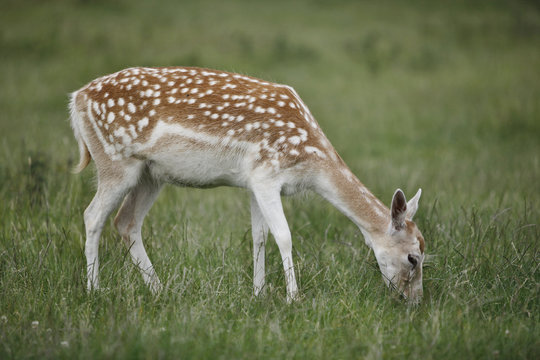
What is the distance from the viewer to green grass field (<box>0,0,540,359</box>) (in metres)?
3.55

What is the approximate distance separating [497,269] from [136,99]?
9.62 feet

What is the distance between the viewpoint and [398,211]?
4.18 meters

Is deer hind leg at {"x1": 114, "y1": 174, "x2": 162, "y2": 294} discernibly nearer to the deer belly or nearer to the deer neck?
the deer belly

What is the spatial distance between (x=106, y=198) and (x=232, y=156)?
0.98m

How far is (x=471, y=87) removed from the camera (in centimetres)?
Result: 1312

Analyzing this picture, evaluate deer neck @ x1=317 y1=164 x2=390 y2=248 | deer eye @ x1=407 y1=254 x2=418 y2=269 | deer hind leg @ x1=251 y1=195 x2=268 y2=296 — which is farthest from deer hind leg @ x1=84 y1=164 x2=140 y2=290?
deer eye @ x1=407 y1=254 x2=418 y2=269

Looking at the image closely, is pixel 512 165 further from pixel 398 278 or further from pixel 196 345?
pixel 196 345

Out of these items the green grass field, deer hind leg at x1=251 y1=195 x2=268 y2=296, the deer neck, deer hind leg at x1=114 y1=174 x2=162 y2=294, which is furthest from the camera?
deer hind leg at x1=114 y1=174 x2=162 y2=294

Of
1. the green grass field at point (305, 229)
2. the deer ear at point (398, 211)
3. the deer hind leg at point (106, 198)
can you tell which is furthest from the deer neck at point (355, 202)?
the deer hind leg at point (106, 198)

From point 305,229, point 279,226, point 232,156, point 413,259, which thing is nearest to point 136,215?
point 232,156

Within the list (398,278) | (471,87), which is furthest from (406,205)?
(471,87)

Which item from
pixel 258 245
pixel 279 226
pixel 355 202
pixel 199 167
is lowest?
pixel 258 245

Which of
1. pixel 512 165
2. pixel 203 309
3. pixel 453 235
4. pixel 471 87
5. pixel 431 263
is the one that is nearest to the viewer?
pixel 203 309

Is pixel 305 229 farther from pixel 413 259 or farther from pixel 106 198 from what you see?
pixel 106 198
